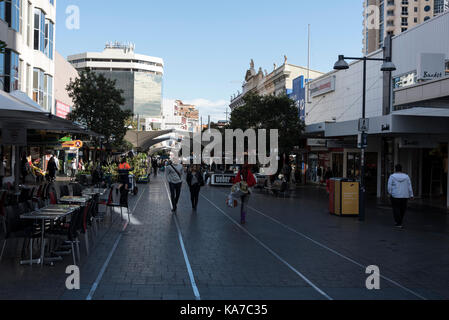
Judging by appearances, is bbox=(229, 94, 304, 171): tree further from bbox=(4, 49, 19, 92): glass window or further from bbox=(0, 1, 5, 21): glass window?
bbox=(0, 1, 5, 21): glass window

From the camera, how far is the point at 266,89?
72.1 meters

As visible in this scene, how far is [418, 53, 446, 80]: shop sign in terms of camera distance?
68.1 feet

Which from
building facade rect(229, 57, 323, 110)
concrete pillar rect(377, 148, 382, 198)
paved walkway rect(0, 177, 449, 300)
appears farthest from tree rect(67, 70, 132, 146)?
building facade rect(229, 57, 323, 110)

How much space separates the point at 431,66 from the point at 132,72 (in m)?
118

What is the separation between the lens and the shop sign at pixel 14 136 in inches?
530

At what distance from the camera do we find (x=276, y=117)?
34062mm

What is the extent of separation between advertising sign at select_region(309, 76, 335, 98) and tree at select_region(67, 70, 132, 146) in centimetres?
1645

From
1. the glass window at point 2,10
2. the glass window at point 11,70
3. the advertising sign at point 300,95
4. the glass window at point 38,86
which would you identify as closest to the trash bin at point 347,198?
the glass window at point 11,70

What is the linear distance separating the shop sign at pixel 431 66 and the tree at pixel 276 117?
42.1ft

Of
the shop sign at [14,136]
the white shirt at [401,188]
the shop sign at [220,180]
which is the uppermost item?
the shop sign at [14,136]

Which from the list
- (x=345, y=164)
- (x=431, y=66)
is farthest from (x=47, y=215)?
(x=345, y=164)

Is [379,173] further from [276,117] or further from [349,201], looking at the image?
[349,201]

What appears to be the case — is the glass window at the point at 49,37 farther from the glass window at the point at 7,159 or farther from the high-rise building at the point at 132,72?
the high-rise building at the point at 132,72

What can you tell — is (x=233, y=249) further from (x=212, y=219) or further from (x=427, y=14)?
(x=427, y=14)
